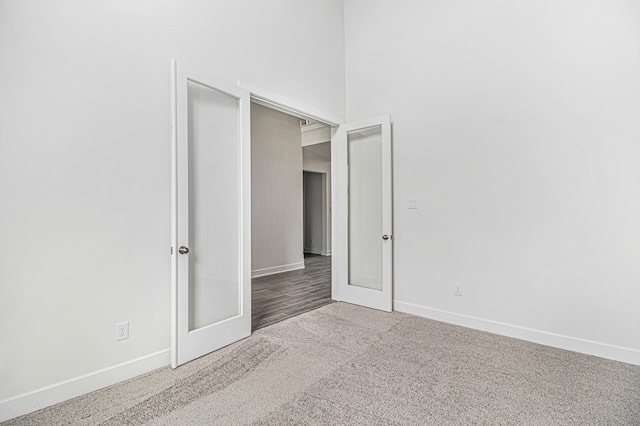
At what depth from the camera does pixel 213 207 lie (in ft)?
8.84

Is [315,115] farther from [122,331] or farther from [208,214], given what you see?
[122,331]

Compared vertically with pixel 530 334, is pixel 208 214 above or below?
above

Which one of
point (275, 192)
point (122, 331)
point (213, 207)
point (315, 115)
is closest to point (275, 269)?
point (275, 192)

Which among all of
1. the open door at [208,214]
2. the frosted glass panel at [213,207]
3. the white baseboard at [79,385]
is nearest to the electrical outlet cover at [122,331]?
the white baseboard at [79,385]

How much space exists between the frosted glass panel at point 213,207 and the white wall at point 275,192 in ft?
9.43

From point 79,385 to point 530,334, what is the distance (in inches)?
137

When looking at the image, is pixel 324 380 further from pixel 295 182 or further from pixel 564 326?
pixel 295 182

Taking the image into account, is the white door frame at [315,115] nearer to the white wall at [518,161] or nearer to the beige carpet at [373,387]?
the white wall at [518,161]

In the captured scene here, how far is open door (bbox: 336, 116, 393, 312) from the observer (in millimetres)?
3697

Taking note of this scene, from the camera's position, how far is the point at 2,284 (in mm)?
1752

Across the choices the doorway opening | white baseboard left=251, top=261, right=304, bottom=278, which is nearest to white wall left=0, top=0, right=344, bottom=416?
the doorway opening

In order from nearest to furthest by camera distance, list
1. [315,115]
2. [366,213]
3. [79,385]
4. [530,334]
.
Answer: [79,385] → [530,334] → [315,115] → [366,213]

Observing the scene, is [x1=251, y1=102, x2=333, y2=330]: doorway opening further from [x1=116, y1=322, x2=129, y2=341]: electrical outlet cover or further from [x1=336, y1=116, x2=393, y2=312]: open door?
[x1=116, y1=322, x2=129, y2=341]: electrical outlet cover

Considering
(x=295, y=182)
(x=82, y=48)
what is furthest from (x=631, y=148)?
(x=295, y=182)
